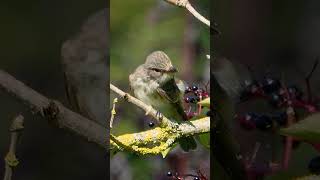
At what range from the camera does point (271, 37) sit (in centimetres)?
122

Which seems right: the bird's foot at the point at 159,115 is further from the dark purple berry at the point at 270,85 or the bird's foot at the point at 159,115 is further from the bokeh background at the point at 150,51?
the dark purple berry at the point at 270,85

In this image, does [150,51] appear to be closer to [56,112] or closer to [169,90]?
[169,90]

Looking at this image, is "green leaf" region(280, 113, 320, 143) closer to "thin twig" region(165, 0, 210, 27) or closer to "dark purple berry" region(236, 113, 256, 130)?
"dark purple berry" region(236, 113, 256, 130)

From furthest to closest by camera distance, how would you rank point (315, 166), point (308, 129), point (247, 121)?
point (247, 121) → point (315, 166) → point (308, 129)

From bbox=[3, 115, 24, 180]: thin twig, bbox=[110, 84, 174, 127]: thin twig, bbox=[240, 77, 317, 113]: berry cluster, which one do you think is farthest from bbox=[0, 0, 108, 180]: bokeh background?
bbox=[240, 77, 317, 113]: berry cluster

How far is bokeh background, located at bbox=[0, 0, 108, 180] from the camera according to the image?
125cm

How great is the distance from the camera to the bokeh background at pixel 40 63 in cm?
125

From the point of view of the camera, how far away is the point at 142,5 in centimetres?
125

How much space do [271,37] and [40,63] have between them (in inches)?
19.5

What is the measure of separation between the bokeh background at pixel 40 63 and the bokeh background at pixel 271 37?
0.30 meters

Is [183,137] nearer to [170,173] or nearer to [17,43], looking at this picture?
[170,173]

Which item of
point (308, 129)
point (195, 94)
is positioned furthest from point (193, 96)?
Result: point (308, 129)

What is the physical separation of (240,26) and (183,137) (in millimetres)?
265

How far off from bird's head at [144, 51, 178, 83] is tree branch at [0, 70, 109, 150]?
16 cm
